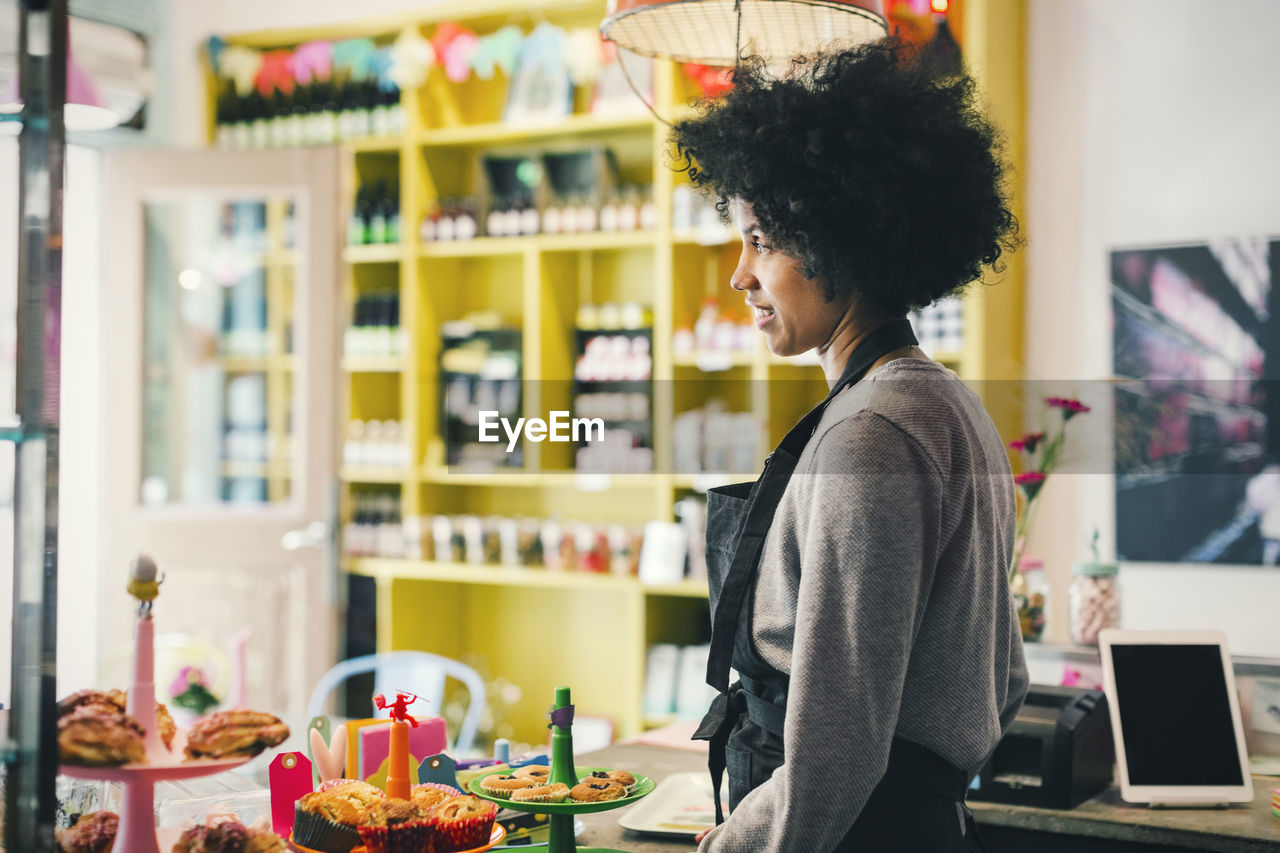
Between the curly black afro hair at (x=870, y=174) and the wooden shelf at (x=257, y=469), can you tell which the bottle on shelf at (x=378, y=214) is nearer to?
the wooden shelf at (x=257, y=469)

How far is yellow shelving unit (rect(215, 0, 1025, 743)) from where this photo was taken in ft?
14.2

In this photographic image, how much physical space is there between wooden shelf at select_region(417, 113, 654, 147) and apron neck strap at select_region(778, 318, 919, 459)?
314 cm

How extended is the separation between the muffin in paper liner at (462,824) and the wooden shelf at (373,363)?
138 inches

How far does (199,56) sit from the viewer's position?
5113mm

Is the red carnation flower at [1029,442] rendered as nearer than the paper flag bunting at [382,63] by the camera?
Yes

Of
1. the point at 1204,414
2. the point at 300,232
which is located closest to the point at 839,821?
the point at 1204,414

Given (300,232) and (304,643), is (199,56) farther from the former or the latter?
(304,643)

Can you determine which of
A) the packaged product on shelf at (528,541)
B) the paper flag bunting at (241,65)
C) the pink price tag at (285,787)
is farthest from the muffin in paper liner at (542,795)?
the paper flag bunting at (241,65)

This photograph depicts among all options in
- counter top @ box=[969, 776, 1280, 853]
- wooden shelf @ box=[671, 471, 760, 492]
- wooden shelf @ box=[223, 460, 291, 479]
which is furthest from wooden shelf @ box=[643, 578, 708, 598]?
counter top @ box=[969, 776, 1280, 853]

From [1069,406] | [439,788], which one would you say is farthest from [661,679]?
[439,788]

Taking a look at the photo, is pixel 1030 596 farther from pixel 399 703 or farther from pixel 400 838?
pixel 400 838

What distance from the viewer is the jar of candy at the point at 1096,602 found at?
8.26 feet

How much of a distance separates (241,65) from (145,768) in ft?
14.4

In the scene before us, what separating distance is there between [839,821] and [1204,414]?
9.92ft
